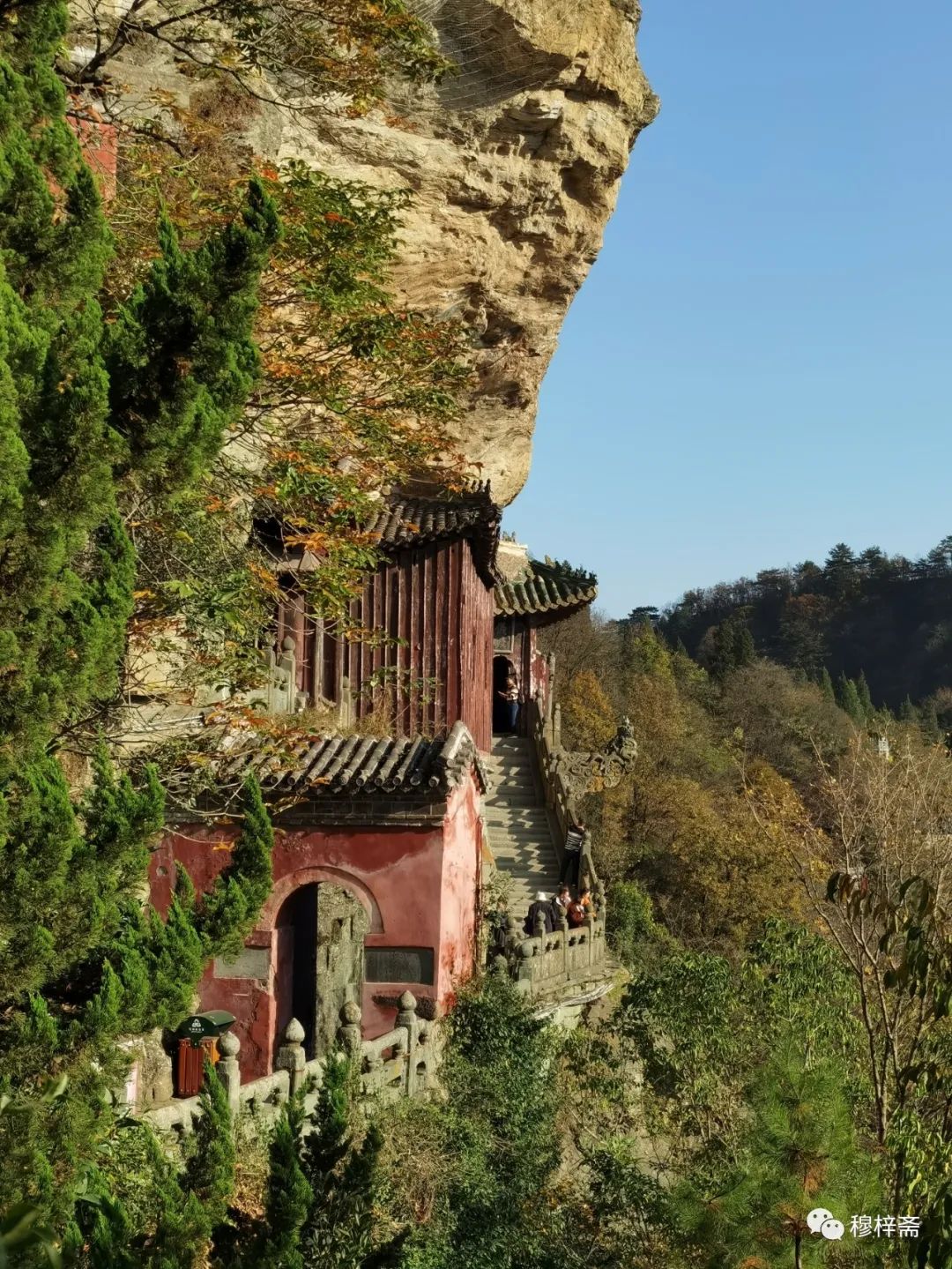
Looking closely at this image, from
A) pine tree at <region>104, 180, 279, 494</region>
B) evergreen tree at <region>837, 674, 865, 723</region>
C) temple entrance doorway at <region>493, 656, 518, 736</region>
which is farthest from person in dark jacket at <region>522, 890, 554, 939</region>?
evergreen tree at <region>837, 674, 865, 723</region>

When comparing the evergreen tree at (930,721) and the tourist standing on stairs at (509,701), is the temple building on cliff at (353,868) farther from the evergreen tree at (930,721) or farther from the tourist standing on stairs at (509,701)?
the evergreen tree at (930,721)

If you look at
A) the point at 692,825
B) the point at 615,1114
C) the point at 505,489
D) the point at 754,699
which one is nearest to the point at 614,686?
the point at 754,699

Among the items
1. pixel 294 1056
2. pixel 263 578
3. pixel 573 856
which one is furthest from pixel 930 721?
pixel 294 1056

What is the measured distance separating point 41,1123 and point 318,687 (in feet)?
38.5

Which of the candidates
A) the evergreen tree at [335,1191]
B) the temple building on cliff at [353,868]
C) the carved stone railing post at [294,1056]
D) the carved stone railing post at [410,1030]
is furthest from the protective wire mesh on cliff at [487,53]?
the evergreen tree at [335,1191]

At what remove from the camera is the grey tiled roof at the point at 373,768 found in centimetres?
1101

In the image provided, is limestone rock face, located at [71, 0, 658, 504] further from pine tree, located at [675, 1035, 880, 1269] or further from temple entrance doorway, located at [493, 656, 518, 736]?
pine tree, located at [675, 1035, 880, 1269]

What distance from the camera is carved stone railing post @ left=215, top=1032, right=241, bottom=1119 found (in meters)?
8.01

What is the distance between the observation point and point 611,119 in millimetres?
20188

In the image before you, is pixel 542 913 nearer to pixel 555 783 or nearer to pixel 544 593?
pixel 555 783

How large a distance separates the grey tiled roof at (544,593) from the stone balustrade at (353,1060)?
14.6 metres

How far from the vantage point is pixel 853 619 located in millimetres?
80312

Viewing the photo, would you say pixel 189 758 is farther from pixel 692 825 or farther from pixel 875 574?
pixel 875 574

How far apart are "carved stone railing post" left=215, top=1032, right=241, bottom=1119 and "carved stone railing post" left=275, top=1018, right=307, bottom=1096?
481 mm
